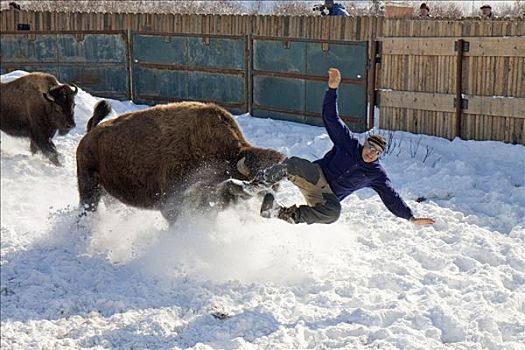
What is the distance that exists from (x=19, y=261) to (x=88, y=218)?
3.12 ft

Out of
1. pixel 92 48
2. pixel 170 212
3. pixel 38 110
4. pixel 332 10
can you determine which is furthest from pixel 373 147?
pixel 92 48

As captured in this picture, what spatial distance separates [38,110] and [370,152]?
21.1 feet

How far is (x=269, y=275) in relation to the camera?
6.61 meters

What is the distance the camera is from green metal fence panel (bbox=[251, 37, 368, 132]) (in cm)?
1335

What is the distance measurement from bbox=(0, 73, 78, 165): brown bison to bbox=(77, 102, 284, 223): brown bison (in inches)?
138

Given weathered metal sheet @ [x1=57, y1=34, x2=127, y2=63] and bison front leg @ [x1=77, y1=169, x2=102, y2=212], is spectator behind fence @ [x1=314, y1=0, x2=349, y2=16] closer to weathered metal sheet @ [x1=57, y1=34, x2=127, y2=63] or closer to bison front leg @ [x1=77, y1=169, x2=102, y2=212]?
weathered metal sheet @ [x1=57, y1=34, x2=127, y2=63]

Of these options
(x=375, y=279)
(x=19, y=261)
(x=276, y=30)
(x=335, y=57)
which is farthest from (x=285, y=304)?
(x=276, y=30)

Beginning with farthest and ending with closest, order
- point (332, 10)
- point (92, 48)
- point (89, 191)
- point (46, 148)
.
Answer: point (92, 48), point (332, 10), point (46, 148), point (89, 191)

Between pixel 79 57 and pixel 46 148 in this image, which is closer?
pixel 46 148

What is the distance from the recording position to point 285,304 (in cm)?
597

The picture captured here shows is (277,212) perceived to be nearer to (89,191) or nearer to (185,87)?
(89,191)

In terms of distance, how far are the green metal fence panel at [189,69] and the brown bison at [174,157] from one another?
7.81 m

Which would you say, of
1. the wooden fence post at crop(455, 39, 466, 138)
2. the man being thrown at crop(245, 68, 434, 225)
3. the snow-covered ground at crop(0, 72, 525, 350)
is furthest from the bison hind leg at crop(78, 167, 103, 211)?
the wooden fence post at crop(455, 39, 466, 138)

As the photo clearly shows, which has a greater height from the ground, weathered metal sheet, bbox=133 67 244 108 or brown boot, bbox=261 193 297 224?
weathered metal sheet, bbox=133 67 244 108
